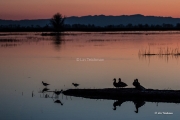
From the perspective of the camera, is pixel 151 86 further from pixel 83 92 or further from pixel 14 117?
pixel 14 117

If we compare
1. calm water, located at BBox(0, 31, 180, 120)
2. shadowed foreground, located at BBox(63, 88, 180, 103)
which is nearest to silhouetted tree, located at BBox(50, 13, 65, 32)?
calm water, located at BBox(0, 31, 180, 120)

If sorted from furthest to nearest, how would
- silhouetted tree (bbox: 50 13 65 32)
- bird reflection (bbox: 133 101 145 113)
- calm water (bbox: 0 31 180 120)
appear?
silhouetted tree (bbox: 50 13 65 32) < bird reflection (bbox: 133 101 145 113) < calm water (bbox: 0 31 180 120)

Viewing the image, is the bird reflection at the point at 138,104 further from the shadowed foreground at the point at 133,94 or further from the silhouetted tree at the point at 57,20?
the silhouetted tree at the point at 57,20

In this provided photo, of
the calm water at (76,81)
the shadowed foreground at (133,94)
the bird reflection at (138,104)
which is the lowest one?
the calm water at (76,81)

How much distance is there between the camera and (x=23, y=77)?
23609mm

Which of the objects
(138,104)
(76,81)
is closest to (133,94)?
(138,104)

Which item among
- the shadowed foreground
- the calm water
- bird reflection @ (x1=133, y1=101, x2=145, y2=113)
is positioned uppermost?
the shadowed foreground

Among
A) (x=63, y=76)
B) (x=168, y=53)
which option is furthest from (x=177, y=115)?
(x=168, y=53)

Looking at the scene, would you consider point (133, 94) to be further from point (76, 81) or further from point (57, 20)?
point (57, 20)

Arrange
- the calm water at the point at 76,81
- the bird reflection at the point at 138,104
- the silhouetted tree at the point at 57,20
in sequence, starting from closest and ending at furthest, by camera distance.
Result: 1. the calm water at the point at 76,81
2. the bird reflection at the point at 138,104
3. the silhouetted tree at the point at 57,20

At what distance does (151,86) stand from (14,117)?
790cm

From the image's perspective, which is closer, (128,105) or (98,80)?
(128,105)

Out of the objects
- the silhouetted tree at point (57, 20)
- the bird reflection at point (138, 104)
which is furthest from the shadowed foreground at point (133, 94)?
the silhouetted tree at point (57, 20)

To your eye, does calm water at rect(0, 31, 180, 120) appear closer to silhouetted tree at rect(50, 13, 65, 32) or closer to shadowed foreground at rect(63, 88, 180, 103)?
shadowed foreground at rect(63, 88, 180, 103)
